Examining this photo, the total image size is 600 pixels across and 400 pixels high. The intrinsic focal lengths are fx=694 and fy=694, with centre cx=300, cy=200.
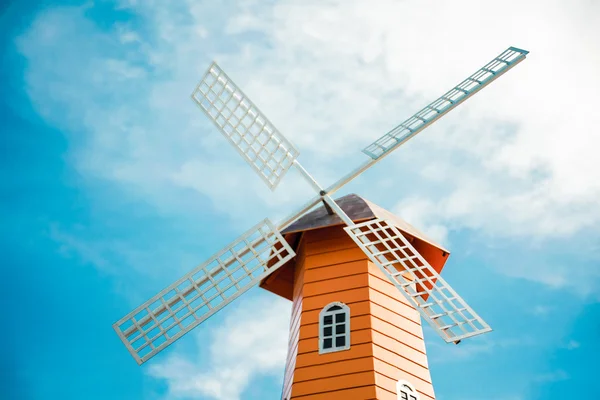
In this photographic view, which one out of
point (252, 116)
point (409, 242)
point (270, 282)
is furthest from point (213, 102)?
point (409, 242)

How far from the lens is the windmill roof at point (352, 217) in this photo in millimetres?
10477

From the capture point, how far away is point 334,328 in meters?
9.38

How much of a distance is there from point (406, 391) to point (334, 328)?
126cm

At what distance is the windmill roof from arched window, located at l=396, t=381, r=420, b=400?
2462 millimetres

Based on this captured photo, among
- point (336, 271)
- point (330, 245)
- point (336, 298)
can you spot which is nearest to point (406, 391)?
point (336, 298)

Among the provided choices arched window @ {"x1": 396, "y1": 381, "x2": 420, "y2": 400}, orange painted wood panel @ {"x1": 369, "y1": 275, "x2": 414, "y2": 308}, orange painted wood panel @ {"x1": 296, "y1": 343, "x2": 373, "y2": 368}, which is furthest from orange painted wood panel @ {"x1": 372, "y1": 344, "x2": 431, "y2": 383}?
orange painted wood panel @ {"x1": 369, "y1": 275, "x2": 414, "y2": 308}

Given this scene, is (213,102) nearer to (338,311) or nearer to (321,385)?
(338,311)

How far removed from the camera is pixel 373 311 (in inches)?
371

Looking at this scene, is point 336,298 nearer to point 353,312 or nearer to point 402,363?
point 353,312

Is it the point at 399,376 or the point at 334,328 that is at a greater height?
the point at 334,328

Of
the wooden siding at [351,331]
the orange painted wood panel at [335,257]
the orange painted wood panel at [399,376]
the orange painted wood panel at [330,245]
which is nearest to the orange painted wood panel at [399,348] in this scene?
the wooden siding at [351,331]

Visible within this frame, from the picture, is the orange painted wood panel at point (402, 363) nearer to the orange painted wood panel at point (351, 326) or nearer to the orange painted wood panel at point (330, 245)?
the orange painted wood panel at point (351, 326)

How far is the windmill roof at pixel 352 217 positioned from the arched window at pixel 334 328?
141cm

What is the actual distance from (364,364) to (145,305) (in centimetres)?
341
